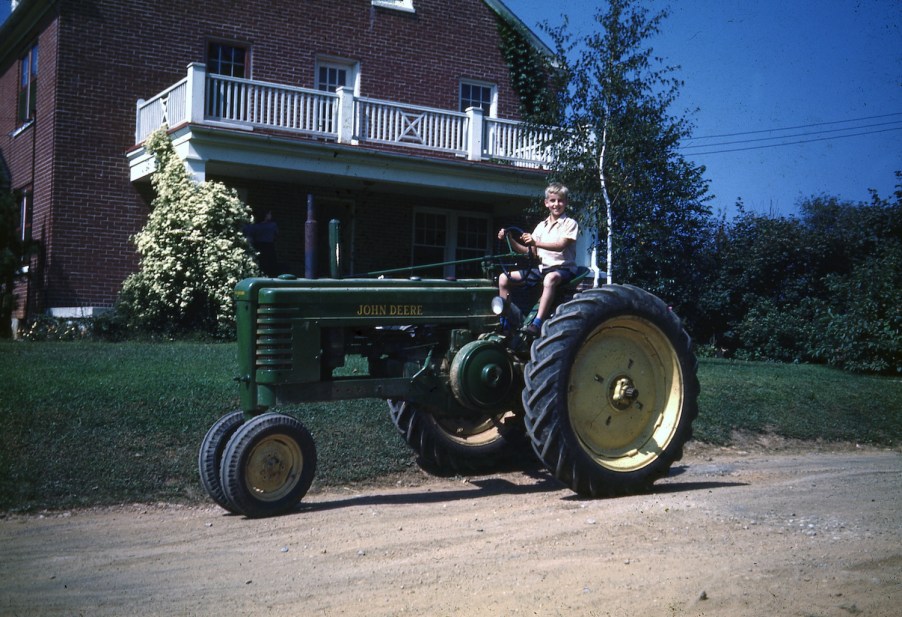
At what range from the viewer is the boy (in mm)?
7301

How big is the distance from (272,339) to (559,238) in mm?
2229

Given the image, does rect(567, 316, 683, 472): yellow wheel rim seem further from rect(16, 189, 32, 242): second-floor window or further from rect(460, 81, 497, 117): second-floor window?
rect(16, 189, 32, 242): second-floor window

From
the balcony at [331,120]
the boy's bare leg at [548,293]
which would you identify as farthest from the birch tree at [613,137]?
the boy's bare leg at [548,293]

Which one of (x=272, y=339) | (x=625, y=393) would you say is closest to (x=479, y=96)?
(x=625, y=393)

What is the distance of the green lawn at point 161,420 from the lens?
7266mm

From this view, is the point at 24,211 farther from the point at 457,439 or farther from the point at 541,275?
the point at 541,275

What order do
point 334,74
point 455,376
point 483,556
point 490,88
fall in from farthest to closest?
point 490,88 → point 334,74 → point 455,376 → point 483,556

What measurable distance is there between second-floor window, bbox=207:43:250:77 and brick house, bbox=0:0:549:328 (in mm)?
27

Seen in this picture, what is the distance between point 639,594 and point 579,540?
38.4 inches

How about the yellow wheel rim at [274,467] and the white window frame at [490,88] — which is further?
the white window frame at [490,88]

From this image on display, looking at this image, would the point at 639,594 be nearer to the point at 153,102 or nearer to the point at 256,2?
the point at 153,102

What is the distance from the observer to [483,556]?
16.7ft

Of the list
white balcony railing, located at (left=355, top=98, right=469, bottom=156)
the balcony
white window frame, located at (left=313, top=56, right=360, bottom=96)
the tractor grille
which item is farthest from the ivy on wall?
the tractor grille

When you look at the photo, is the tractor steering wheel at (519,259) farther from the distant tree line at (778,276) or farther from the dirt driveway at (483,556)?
the distant tree line at (778,276)
